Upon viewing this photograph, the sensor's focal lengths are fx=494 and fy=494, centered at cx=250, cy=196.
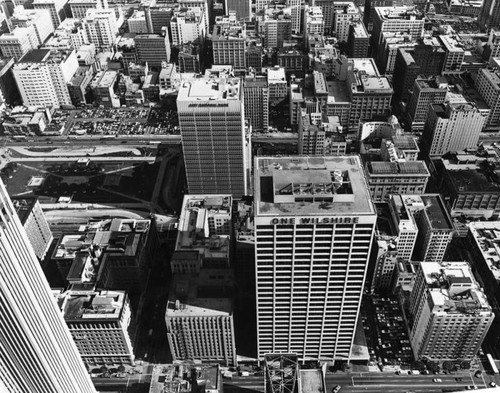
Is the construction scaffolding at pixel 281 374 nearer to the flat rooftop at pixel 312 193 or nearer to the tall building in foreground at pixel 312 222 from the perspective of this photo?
the tall building in foreground at pixel 312 222

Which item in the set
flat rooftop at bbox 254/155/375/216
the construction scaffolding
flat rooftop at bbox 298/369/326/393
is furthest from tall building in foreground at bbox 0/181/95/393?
flat rooftop at bbox 298/369/326/393

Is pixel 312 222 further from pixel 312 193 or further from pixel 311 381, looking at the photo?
pixel 311 381

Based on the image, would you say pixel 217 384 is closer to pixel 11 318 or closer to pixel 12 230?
pixel 11 318

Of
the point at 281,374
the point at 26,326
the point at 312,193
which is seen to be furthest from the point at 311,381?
the point at 26,326

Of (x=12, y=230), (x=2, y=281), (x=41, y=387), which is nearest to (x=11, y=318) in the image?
(x=2, y=281)

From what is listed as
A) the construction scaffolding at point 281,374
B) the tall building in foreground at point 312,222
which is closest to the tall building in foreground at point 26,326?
the construction scaffolding at point 281,374
